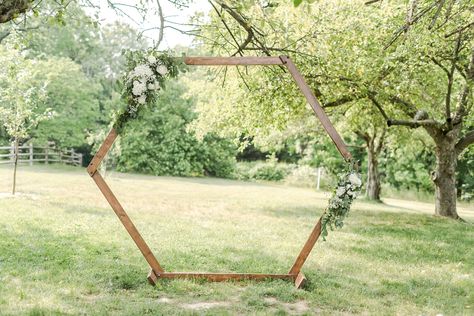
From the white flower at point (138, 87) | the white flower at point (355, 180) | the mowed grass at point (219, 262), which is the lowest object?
the mowed grass at point (219, 262)

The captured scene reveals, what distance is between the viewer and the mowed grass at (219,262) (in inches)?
235

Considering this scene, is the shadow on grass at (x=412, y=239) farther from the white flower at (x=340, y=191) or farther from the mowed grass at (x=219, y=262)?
the white flower at (x=340, y=191)

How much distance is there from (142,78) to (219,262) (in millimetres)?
3394

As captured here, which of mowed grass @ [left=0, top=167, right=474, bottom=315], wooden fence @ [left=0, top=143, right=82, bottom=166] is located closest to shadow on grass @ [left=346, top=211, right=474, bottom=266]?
mowed grass @ [left=0, top=167, right=474, bottom=315]

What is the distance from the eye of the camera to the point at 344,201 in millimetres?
6723

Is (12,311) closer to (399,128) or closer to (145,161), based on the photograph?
(399,128)

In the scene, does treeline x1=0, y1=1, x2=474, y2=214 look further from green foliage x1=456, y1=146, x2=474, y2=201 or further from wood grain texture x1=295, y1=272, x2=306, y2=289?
wood grain texture x1=295, y1=272, x2=306, y2=289

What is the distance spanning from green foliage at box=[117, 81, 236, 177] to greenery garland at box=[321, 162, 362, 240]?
2791cm

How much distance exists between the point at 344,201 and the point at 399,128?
1375cm

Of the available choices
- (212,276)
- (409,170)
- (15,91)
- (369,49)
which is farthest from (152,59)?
(409,170)

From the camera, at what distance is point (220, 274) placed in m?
6.95

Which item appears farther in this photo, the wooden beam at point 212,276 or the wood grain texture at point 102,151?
the wooden beam at point 212,276

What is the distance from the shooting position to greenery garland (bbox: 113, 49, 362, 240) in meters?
6.49

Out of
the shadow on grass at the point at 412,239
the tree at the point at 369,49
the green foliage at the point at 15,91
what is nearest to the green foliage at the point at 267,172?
the shadow on grass at the point at 412,239
